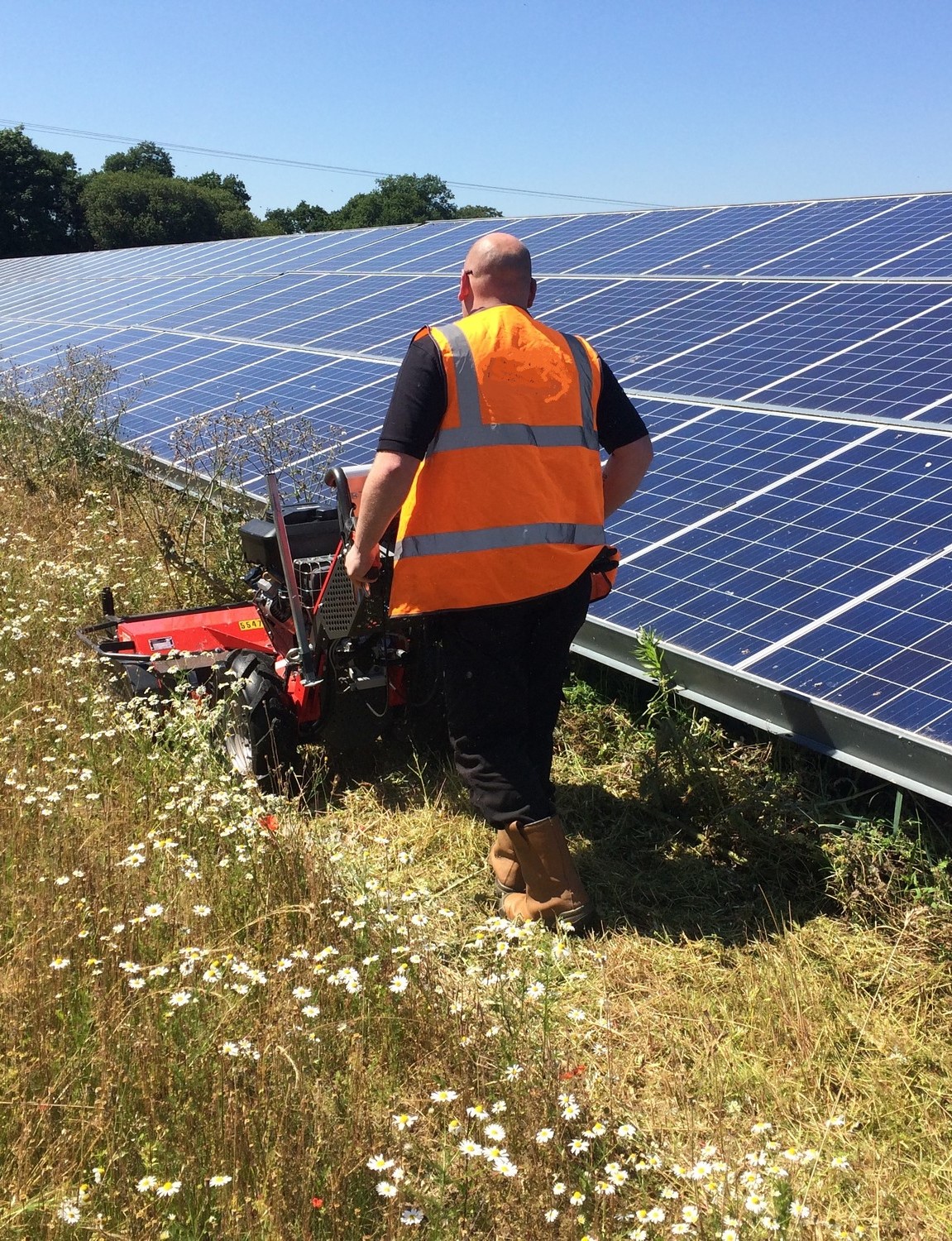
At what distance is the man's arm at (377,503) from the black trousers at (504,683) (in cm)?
32

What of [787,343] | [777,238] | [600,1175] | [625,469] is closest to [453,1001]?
[600,1175]

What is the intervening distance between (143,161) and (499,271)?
88.3 metres

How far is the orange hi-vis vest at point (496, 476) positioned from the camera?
3748 millimetres

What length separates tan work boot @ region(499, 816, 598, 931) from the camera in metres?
3.95

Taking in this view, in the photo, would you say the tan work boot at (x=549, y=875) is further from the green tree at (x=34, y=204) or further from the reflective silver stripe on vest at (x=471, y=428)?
the green tree at (x=34, y=204)

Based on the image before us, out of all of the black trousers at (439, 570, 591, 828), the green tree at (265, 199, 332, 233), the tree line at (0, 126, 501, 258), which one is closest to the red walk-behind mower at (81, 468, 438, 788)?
the black trousers at (439, 570, 591, 828)

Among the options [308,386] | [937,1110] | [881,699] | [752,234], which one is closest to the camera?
[937,1110]

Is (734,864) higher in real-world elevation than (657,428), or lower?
lower

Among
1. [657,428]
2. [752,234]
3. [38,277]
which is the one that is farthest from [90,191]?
[657,428]

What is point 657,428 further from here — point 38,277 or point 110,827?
point 38,277

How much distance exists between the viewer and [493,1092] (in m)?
2.89

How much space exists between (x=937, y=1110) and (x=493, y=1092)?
1.14m

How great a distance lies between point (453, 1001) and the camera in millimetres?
3260

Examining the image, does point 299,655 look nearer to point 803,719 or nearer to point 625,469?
point 625,469
